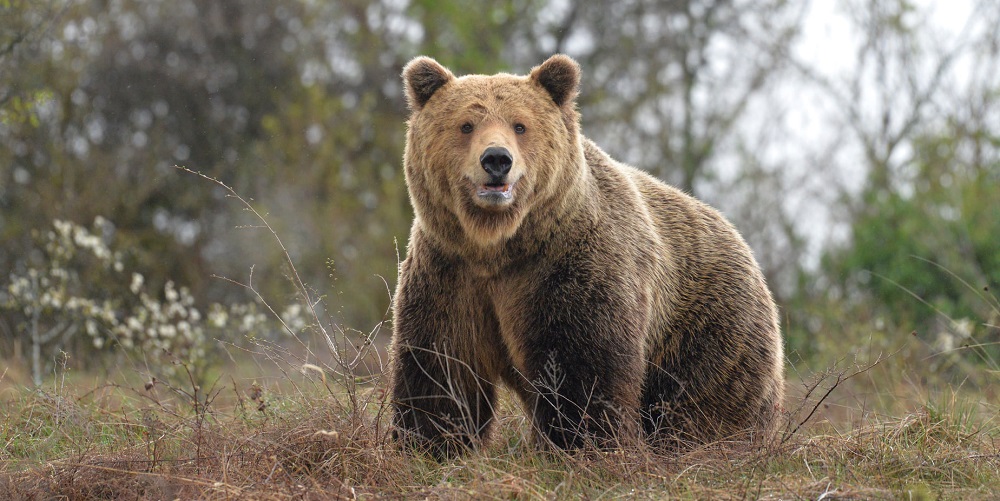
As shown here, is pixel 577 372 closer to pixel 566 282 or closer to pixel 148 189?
pixel 566 282

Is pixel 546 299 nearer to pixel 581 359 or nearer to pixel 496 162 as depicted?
pixel 581 359

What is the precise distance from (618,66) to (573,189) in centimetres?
1122

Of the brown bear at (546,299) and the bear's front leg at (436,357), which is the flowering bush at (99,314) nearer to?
the bear's front leg at (436,357)

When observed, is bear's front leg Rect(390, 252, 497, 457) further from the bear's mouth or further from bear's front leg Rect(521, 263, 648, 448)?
the bear's mouth

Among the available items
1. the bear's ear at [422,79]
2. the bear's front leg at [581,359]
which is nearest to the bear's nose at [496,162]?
the bear's front leg at [581,359]

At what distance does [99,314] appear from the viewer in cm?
876

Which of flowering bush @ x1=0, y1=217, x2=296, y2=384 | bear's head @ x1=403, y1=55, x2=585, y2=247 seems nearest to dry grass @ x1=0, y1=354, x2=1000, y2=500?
bear's head @ x1=403, y1=55, x2=585, y2=247

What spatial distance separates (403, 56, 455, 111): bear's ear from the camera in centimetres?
529

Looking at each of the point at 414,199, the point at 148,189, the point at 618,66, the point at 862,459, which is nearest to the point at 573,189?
the point at 414,199

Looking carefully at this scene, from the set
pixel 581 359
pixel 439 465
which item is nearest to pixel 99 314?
pixel 439 465

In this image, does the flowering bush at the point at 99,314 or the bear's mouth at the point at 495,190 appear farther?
the flowering bush at the point at 99,314

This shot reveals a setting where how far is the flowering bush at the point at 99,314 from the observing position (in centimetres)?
832

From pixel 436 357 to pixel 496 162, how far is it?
95 centimetres

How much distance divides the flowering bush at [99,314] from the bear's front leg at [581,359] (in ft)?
9.60
